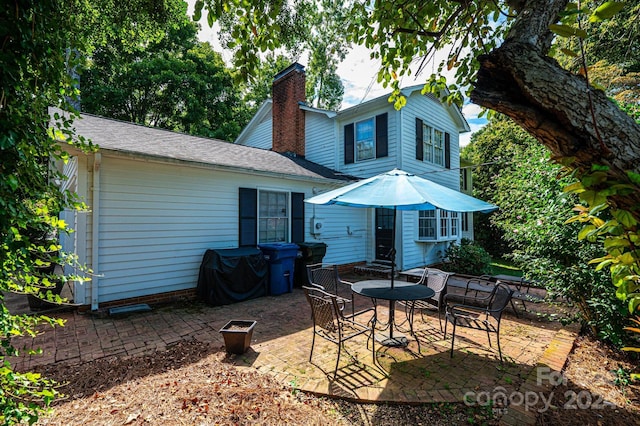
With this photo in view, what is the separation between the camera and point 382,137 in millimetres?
9492

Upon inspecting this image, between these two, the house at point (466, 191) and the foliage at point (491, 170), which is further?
the foliage at point (491, 170)

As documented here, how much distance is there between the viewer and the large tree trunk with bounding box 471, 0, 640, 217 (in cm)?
130

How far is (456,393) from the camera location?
2.87m

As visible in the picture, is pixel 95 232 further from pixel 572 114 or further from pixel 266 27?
pixel 572 114

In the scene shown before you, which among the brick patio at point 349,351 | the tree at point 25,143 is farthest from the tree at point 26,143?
the brick patio at point 349,351

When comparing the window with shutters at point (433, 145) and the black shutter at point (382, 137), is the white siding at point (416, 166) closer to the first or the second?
the window with shutters at point (433, 145)

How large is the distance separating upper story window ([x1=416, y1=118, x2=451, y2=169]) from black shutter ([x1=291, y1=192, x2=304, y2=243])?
15.4ft

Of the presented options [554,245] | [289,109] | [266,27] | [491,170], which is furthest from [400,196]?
[491,170]

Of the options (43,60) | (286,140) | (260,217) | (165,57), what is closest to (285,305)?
(260,217)

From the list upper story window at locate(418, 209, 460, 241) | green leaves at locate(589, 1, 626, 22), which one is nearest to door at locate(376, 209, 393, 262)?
upper story window at locate(418, 209, 460, 241)

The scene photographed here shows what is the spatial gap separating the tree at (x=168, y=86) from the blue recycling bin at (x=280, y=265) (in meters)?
14.5

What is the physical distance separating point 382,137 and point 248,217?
5406mm

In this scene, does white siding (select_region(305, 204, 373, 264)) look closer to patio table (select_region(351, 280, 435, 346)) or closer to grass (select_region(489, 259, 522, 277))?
patio table (select_region(351, 280, 435, 346))

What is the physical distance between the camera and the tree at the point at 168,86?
16.4m
